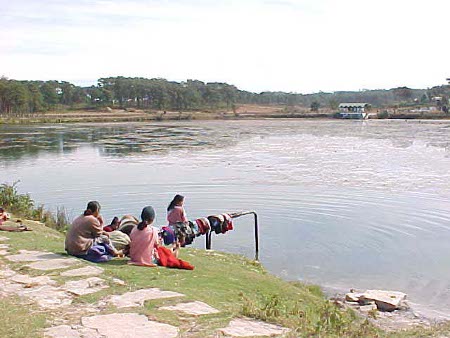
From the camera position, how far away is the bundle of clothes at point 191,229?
10180 mm

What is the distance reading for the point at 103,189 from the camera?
2022 cm

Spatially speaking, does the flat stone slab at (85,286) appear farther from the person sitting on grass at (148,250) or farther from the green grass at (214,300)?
the person sitting on grass at (148,250)

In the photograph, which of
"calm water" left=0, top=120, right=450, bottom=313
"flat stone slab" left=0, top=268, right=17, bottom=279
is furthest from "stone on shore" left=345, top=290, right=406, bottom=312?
"flat stone slab" left=0, top=268, right=17, bottom=279

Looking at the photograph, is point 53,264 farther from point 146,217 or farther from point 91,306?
point 91,306

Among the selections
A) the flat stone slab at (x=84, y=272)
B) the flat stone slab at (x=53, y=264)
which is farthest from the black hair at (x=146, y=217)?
the flat stone slab at (x=84, y=272)

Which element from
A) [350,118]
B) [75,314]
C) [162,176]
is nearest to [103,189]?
[162,176]

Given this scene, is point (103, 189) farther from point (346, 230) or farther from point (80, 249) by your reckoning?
point (80, 249)

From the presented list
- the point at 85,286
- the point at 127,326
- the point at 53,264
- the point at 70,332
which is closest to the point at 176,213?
the point at 53,264

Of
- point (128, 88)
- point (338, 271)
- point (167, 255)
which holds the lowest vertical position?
point (338, 271)

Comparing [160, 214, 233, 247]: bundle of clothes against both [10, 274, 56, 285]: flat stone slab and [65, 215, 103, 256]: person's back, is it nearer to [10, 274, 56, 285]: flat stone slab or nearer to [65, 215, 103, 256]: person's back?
[65, 215, 103, 256]: person's back

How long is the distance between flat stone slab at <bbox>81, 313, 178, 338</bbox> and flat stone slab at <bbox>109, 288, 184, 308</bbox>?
0.37 meters

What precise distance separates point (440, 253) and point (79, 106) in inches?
4279

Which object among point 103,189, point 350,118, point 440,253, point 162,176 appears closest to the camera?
point 440,253

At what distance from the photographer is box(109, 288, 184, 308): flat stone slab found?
559 centimetres
